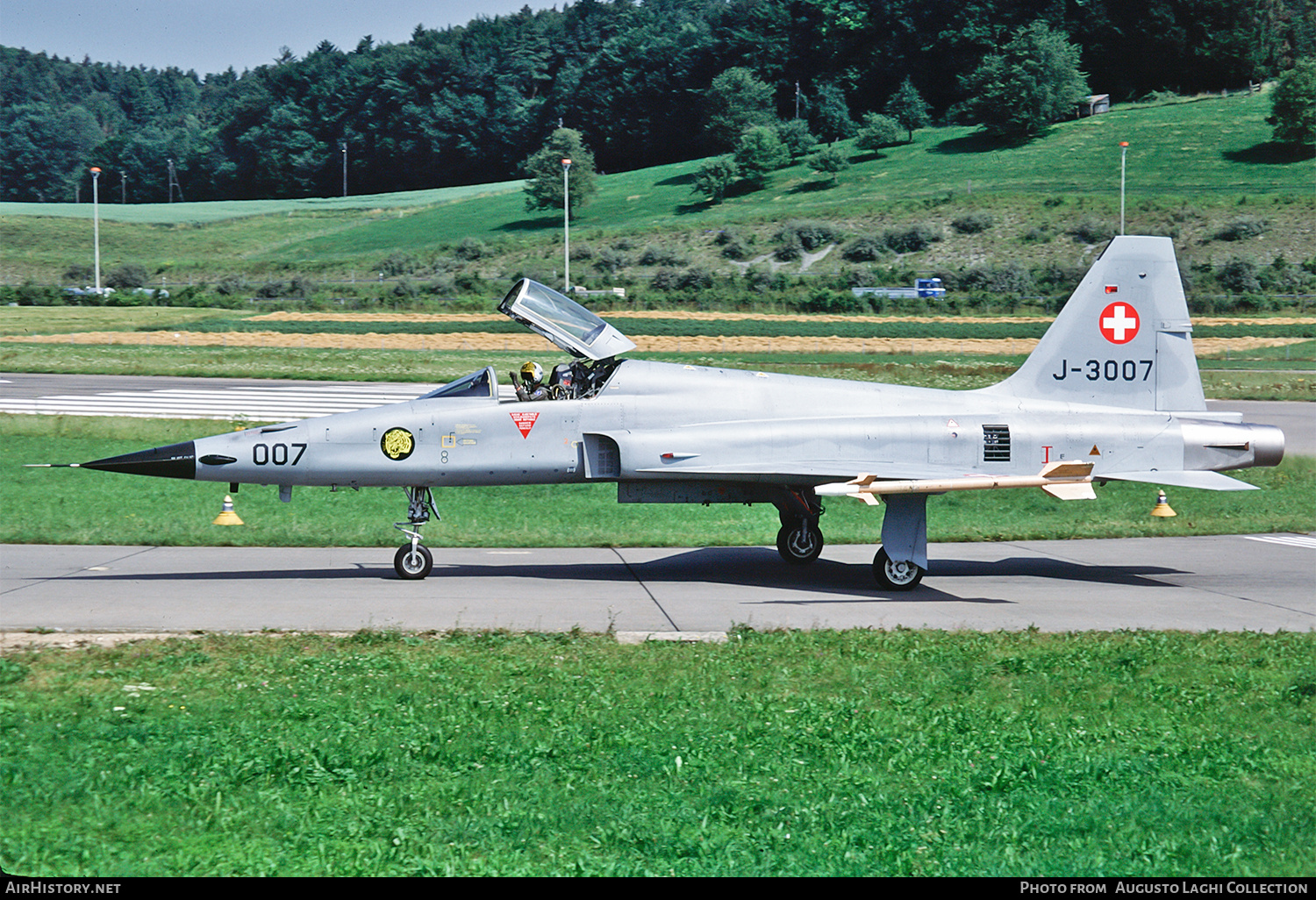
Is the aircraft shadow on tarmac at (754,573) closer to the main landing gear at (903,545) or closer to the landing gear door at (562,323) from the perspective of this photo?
the main landing gear at (903,545)

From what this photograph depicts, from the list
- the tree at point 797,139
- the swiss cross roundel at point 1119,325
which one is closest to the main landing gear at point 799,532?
the swiss cross roundel at point 1119,325

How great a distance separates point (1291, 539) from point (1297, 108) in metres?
108

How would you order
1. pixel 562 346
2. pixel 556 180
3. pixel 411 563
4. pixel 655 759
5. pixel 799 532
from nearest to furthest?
1. pixel 655 759
2. pixel 411 563
3. pixel 562 346
4. pixel 799 532
5. pixel 556 180

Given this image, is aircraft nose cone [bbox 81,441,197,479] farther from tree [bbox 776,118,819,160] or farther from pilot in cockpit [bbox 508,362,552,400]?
tree [bbox 776,118,819,160]

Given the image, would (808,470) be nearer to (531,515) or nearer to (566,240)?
(531,515)

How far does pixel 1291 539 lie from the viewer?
60.4 feet

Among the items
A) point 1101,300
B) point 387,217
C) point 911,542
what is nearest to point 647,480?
point 911,542

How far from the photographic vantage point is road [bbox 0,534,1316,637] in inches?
488

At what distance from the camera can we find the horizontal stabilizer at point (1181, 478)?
14727mm

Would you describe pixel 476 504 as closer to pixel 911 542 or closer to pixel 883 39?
pixel 911 542

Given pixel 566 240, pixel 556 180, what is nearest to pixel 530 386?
pixel 566 240

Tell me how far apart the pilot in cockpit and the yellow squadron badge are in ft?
4.71

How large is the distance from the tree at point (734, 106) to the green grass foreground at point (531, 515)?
132m

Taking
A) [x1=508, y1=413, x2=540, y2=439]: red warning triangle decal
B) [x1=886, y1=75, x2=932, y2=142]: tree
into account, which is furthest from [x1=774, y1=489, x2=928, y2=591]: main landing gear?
[x1=886, y1=75, x2=932, y2=142]: tree
